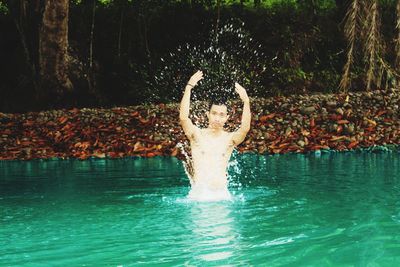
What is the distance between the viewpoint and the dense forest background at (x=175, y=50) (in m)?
18.1

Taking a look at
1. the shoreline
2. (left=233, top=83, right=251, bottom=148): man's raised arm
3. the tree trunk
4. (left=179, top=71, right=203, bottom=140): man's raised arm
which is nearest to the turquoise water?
(left=233, top=83, right=251, bottom=148): man's raised arm

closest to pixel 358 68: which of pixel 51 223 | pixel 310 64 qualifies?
pixel 310 64

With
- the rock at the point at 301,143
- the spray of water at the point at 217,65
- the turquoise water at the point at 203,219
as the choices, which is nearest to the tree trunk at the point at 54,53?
the spray of water at the point at 217,65

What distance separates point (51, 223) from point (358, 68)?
48.9 feet

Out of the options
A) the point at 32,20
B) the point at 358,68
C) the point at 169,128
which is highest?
the point at 32,20

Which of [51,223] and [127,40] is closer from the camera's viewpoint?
[51,223]

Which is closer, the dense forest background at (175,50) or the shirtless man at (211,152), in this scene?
the shirtless man at (211,152)

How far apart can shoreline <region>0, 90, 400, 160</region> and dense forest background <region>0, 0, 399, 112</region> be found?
218 cm

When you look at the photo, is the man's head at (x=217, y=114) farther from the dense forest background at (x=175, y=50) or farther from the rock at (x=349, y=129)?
the dense forest background at (x=175, y=50)

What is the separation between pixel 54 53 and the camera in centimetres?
1566

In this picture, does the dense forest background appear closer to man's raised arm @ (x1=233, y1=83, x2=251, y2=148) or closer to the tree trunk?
the tree trunk

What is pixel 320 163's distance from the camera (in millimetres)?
11242

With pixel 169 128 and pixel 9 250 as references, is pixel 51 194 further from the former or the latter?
pixel 169 128

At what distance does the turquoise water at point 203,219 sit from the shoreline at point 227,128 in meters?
3.03
